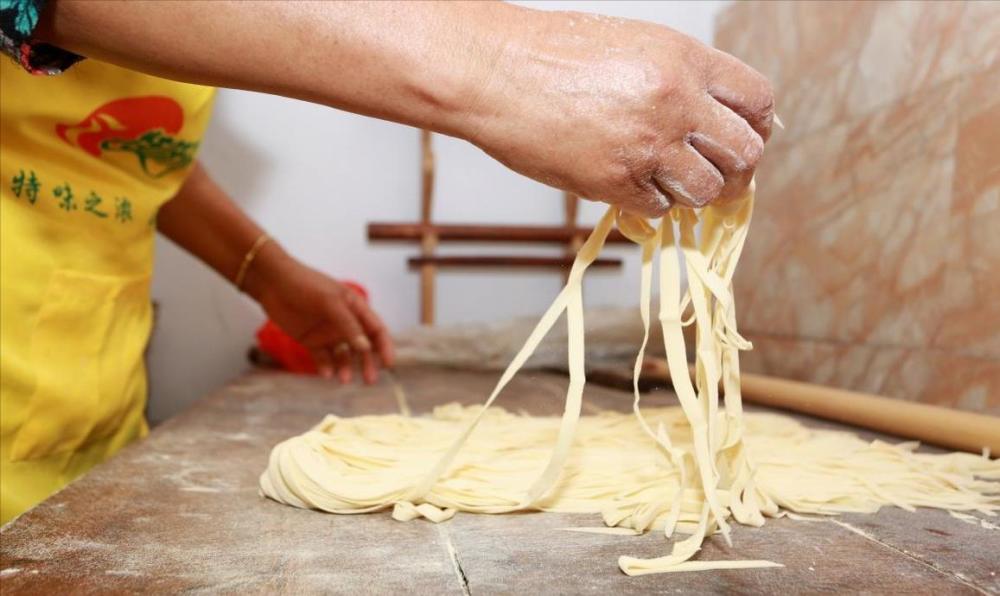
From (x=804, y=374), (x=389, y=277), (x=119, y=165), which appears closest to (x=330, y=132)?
(x=389, y=277)

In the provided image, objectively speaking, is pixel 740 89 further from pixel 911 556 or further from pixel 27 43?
pixel 27 43

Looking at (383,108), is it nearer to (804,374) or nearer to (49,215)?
(49,215)

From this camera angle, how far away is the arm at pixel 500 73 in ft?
1.70

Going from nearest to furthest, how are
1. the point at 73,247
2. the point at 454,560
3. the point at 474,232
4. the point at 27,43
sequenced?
the point at 27,43
the point at 454,560
the point at 73,247
the point at 474,232

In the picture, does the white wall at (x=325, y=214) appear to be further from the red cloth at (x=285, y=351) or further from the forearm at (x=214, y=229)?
the forearm at (x=214, y=229)

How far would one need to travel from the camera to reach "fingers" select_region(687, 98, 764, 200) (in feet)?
2.09

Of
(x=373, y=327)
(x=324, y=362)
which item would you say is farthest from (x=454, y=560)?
(x=324, y=362)

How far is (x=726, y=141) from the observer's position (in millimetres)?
646

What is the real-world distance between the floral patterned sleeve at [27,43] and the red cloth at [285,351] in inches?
66.4

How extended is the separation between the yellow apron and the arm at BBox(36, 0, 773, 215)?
0.57 m

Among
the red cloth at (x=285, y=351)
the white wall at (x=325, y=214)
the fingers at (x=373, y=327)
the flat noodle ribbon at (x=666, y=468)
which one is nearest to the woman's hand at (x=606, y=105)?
the flat noodle ribbon at (x=666, y=468)

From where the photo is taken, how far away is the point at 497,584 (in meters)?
0.57

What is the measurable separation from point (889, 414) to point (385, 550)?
2.89 feet

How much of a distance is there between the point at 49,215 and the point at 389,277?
5.89ft
